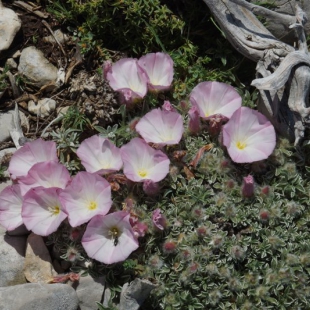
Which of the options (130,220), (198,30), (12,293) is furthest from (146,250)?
(198,30)

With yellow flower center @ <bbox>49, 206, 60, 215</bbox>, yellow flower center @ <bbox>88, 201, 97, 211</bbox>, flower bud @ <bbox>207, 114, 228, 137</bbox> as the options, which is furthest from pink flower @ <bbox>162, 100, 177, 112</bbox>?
yellow flower center @ <bbox>49, 206, 60, 215</bbox>

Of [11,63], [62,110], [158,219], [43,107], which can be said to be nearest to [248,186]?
[158,219]

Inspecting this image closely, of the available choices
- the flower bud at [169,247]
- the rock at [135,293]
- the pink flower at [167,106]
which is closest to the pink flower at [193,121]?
the pink flower at [167,106]

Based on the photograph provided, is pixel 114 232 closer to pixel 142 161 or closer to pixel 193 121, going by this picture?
pixel 142 161

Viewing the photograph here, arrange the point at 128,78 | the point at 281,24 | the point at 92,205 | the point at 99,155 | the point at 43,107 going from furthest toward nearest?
the point at 43,107, the point at 281,24, the point at 128,78, the point at 99,155, the point at 92,205

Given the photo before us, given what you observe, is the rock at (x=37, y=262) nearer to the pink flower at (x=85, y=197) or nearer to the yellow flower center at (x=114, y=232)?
the pink flower at (x=85, y=197)
